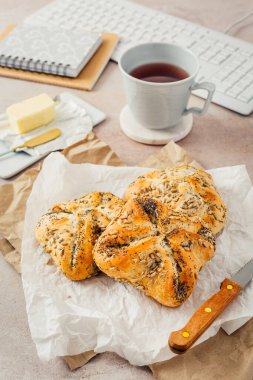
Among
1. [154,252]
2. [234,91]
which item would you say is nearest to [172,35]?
[234,91]

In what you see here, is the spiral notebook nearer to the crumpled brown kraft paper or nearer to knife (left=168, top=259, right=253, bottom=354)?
the crumpled brown kraft paper

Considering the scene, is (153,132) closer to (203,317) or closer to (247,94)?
(247,94)

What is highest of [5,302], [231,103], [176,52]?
[176,52]

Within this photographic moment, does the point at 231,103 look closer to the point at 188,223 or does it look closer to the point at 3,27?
the point at 188,223

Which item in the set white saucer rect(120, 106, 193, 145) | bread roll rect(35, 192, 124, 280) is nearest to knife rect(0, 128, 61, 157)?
white saucer rect(120, 106, 193, 145)

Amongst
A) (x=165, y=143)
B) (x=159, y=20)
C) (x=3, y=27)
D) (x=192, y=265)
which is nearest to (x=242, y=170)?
(x=165, y=143)

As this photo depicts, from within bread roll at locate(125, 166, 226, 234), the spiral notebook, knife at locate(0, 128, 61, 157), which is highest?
bread roll at locate(125, 166, 226, 234)

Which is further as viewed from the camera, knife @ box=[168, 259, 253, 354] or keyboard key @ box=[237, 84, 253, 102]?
keyboard key @ box=[237, 84, 253, 102]
